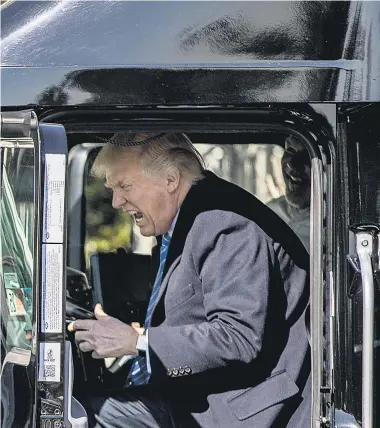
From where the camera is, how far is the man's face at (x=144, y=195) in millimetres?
3184

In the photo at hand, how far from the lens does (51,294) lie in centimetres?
234

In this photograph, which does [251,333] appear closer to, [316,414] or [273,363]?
[273,363]

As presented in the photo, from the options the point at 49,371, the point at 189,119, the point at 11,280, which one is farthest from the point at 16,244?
the point at 189,119

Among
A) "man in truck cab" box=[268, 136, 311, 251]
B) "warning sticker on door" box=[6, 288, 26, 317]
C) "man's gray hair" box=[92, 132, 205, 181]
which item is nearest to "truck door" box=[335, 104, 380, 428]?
"man in truck cab" box=[268, 136, 311, 251]

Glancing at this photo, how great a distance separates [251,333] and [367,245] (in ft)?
1.67

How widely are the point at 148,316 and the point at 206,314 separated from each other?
32cm

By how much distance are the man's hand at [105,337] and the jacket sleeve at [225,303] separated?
82 millimetres

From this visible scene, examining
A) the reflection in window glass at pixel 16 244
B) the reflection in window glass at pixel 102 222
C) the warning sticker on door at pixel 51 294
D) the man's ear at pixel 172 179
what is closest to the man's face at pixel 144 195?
the man's ear at pixel 172 179

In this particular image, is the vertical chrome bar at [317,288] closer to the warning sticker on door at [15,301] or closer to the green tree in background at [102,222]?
the warning sticker on door at [15,301]

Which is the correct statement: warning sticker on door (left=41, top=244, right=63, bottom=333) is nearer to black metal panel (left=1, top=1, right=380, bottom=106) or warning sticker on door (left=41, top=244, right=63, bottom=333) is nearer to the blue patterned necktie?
black metal panel (left=1, top=1, right=380, bottom=106)

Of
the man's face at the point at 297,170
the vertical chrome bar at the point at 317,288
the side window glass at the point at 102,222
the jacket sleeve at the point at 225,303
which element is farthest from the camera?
the side window glass at the point at 102,222

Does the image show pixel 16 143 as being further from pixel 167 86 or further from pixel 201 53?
pixel 201 53

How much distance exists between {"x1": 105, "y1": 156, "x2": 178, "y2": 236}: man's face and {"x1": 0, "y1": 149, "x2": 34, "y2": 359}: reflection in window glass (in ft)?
2.07

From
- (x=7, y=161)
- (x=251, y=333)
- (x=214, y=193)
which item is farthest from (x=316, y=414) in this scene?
(x=7, y=161)
